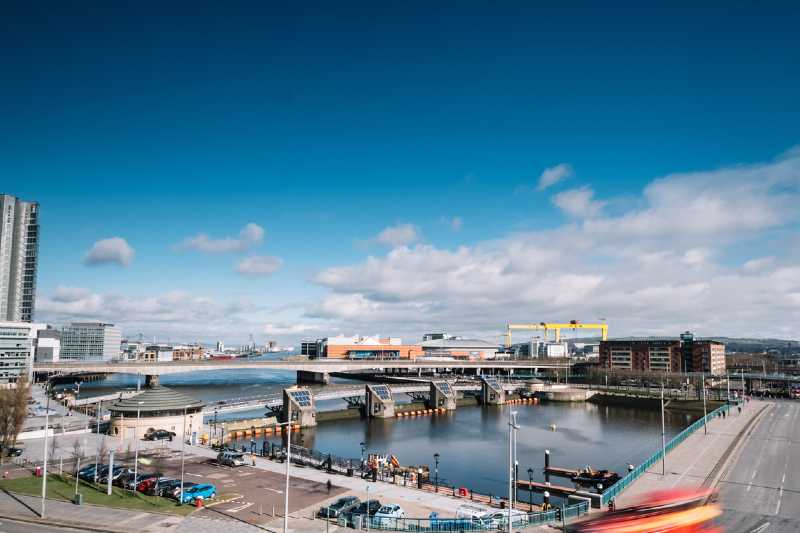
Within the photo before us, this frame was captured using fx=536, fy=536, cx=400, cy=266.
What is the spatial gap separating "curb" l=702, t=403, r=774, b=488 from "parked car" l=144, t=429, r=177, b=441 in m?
52.5

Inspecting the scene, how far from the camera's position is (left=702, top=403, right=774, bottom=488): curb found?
44097 millimetres

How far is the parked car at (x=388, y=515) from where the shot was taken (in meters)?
31.8

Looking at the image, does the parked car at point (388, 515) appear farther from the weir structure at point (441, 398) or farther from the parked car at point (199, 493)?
the weir structure at point (441, 398)

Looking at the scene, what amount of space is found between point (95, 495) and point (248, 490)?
34.0 feet

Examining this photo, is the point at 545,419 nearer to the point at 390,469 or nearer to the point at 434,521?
the point at 390,469

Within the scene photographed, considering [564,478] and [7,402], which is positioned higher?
[7,402]

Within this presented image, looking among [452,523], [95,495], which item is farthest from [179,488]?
[452,523]

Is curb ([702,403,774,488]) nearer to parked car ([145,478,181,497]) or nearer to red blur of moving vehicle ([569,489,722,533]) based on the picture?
red blur of moving vehicle ([569,489,722,533])

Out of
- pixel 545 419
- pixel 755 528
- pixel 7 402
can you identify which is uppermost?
pixel 7 402

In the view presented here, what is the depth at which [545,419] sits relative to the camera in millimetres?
110125

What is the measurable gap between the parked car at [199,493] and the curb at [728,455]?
37.5 metres

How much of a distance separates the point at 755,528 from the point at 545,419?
8041 centimetres

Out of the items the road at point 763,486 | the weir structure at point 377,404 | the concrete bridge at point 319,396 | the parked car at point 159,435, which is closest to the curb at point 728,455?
the road at point 763,486

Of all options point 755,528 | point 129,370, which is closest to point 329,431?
point 755,528
